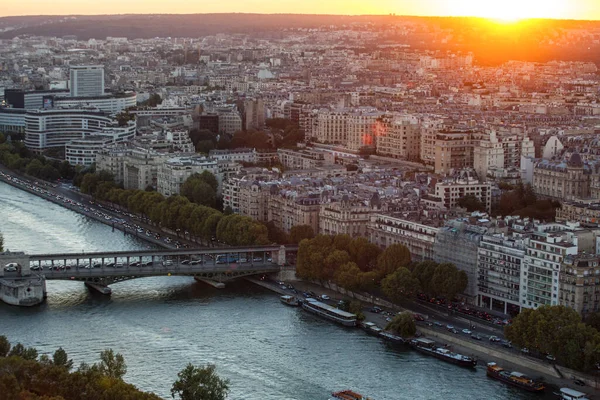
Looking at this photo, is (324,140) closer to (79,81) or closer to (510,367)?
(79,81)

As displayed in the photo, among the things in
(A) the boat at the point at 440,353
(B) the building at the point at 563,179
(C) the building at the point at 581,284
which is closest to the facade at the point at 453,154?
(B) the building at the point at 563,179

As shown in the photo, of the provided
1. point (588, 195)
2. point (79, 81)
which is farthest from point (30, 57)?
point (588, 195)

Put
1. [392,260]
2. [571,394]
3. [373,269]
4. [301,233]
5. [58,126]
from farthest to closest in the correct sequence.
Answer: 1. [58,126]
2. [301,233]
3. [373,269]
4. [392,260]
5. [571,394]

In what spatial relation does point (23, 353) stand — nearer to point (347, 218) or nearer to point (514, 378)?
point (514, 378)

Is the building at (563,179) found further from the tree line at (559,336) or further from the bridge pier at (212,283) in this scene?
the tree line at (559,336)

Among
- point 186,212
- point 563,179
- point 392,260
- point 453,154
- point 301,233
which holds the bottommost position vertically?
point 186,212

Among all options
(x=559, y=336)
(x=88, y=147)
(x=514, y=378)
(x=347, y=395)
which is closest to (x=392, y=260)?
(x=559, y=336)

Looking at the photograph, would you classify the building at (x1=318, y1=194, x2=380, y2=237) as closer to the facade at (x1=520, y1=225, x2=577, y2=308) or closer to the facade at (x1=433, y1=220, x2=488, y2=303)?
the facade at (x1=433, y1=220, x2=488, y2=303)
